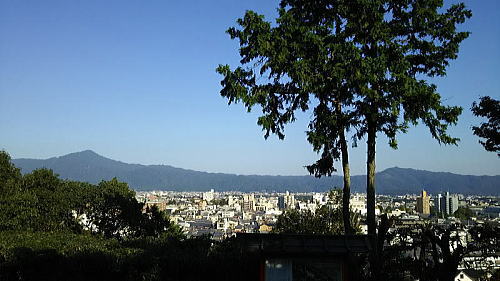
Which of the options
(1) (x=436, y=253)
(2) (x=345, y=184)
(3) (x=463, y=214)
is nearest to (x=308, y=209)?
(2) (x=345, y=184)

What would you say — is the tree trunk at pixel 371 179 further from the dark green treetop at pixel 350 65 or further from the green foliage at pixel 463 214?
the green foliage at pixel 463 214

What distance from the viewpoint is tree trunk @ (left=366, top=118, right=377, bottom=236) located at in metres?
10.2

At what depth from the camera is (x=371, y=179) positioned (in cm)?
1040

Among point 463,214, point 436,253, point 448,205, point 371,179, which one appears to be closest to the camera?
point 436,253

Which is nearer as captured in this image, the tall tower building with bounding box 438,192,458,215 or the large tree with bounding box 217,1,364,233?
the large tree with bounding box 217,1,364,233

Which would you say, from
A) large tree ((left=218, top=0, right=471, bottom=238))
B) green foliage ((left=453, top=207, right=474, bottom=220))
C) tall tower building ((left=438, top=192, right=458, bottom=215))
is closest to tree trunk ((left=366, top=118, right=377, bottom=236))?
large tree ((left=218, top=0, right=471, bottom=238))

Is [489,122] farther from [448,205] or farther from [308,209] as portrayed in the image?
[448,205]

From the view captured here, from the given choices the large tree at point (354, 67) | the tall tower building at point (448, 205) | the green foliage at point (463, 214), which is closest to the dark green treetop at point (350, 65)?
the large tree at point (354, 67)

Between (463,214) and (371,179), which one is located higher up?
(371,179)

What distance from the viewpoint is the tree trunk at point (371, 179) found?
33.5 ft

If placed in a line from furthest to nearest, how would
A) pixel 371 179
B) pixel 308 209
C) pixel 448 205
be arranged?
pixel 448 205
pixel 308 209
pixel 371 179

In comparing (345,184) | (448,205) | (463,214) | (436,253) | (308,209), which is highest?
(345,184)

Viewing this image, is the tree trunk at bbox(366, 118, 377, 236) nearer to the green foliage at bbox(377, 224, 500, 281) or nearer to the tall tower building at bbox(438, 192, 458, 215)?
the green foliage at bbox(377, 224, 500, 281)

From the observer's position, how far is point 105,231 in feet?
66.4
